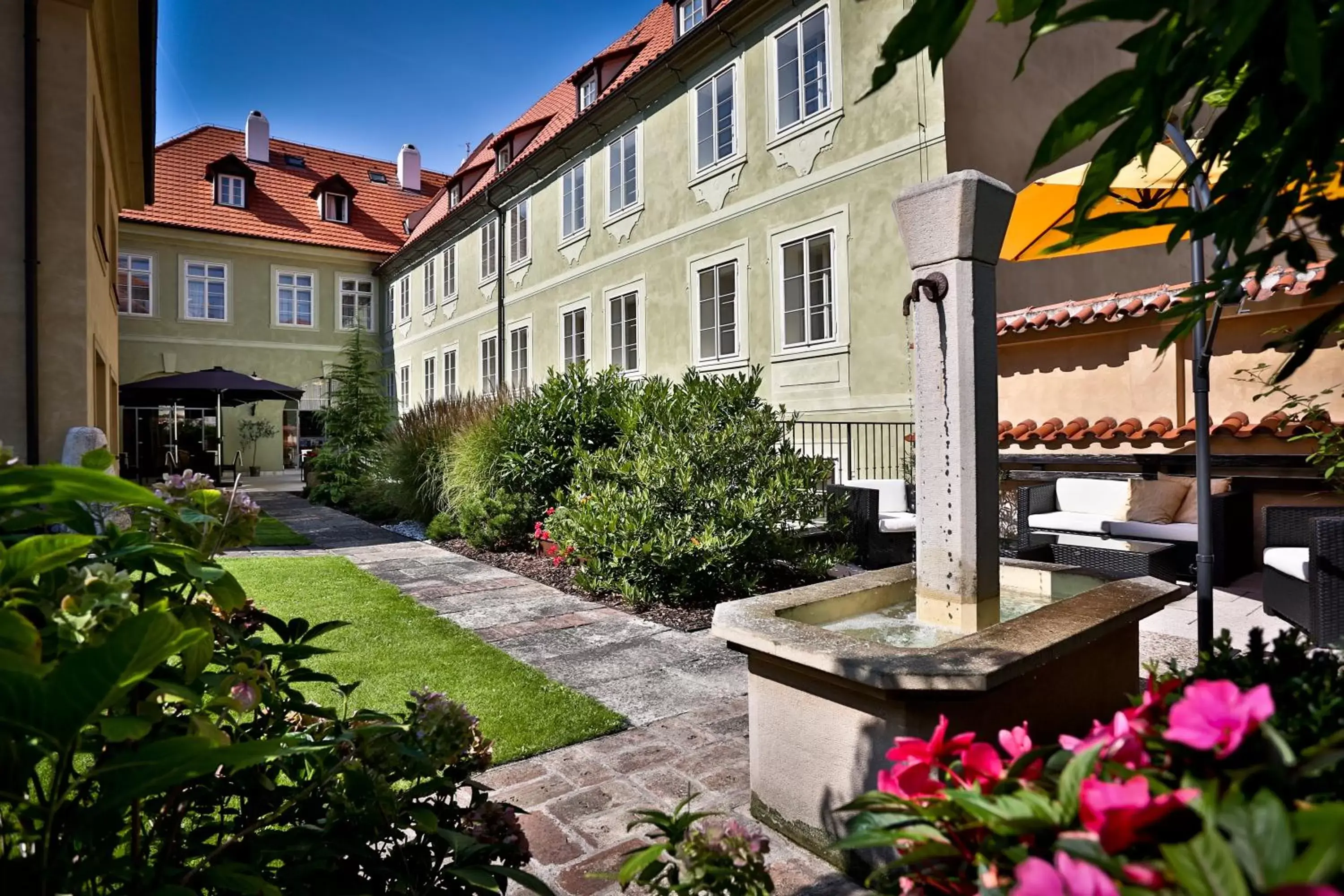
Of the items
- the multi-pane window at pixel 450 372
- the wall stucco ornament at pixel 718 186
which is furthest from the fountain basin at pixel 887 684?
the multi-pane window at pixel 450 372

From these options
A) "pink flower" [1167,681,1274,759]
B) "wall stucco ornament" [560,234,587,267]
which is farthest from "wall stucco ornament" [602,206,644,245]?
"pink flower" [1167,681,1274,759]

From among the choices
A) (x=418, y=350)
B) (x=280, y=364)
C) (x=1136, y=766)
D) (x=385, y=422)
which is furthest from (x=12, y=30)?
(x=280, y=364)

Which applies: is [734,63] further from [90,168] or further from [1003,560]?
[1003,560]

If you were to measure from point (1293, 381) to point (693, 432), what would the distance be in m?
5.47

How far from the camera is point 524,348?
1745cm

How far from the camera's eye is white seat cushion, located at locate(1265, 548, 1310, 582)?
471cm

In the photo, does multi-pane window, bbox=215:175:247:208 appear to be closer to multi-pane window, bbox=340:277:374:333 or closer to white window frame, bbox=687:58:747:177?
multi-pane window, bbox=340:277:374:333

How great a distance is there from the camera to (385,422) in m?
16.5

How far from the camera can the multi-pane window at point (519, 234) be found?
17.3m

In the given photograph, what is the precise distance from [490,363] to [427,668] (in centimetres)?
1541

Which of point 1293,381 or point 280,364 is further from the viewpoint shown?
point 280,364

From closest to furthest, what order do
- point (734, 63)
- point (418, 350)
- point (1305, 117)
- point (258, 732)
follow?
point (1305, 117) < point (258, 732) < point (734, 63) < point (418, 350)

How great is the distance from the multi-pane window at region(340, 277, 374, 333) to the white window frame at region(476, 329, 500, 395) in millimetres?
7148

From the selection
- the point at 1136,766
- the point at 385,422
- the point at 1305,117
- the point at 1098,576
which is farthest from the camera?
the point at 385,422
